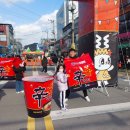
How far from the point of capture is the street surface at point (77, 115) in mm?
6172

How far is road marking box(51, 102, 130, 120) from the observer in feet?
23.2

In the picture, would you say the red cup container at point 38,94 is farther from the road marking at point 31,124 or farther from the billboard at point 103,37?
the billboard at point 103,37

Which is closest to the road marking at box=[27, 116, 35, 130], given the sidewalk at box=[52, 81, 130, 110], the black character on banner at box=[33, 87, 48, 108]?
the black character on banner at box=[33, 87, 48, 108]

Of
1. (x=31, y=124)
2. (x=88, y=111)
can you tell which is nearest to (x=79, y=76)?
(x=88, y=111)

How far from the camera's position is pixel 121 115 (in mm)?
7062

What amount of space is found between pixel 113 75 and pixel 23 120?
6.35 metres

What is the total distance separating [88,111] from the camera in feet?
24.6

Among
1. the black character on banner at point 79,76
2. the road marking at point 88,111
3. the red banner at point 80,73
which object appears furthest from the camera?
the black character on banner at point 79,76

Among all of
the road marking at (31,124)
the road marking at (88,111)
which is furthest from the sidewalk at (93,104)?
the road marking at (31,124)

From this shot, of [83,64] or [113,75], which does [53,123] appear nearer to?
[83,64]

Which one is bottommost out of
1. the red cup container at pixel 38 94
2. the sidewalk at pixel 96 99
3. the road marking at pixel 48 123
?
the road marking at pixel 48 123

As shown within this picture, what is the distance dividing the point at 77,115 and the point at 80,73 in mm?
1680

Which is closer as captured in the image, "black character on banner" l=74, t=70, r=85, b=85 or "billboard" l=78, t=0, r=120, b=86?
"black character on banner" l=74, t=70, r=85, b=85

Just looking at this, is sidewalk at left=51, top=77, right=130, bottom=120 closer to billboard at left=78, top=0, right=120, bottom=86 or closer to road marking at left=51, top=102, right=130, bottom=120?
road marking at left=51, top=102, right=130, bottom=120
